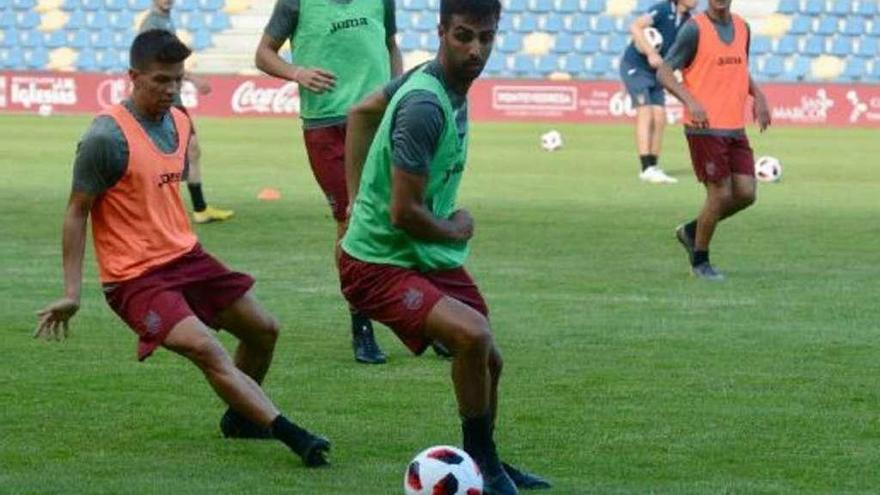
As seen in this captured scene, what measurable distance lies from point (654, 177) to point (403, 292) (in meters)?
17.1

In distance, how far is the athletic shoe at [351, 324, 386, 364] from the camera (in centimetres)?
1052

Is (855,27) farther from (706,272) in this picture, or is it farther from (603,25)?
Answer: (706,272)

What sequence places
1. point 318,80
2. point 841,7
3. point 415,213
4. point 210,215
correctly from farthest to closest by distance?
point 841,7 → point 210,215 → point 318,80 → point 415,213

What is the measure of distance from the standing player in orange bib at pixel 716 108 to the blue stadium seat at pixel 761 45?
88.7 ft

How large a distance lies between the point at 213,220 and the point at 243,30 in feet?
86.2

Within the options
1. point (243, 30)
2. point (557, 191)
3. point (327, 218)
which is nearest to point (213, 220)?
point (327, 218)

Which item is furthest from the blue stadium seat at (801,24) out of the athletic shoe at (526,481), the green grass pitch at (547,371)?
the athletic shoe at (526,481)

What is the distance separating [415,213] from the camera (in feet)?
23.1

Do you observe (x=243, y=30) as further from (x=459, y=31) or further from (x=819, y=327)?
(x=459, y=31)

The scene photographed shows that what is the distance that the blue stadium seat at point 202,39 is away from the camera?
4425cm

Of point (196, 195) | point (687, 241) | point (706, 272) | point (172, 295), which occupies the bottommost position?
point (196, 195)

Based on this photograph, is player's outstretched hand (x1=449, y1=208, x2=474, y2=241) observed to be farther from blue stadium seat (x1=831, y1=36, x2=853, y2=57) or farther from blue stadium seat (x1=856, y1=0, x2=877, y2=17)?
blue stadium seat (x1=856, y1=0, x2=877, y2=17)

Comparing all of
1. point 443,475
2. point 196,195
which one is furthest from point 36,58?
point 443,475

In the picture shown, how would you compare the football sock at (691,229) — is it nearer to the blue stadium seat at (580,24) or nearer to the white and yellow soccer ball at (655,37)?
the white and yellow soccer ball at (655,37)
